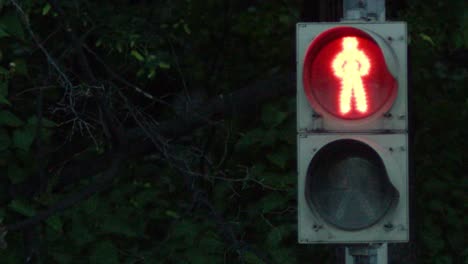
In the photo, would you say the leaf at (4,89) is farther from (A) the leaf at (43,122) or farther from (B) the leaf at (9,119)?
(A) the leaf at (43,122)

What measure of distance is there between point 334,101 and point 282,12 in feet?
18.3

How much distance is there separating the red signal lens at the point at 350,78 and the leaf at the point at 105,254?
472 centimetres

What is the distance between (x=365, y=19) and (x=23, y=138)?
13.5 feet

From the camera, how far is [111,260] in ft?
33.3

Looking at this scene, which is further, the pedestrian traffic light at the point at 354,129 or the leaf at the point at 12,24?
the leaf at the point at 12,24

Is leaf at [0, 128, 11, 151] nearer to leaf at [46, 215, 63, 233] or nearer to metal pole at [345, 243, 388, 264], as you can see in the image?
leaf at [46, 215, 63, 233]

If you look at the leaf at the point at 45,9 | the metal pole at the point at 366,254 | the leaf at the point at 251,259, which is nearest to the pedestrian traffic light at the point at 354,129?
the metal pole at the point at 366,254

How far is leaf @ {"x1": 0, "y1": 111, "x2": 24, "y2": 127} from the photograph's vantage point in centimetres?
930

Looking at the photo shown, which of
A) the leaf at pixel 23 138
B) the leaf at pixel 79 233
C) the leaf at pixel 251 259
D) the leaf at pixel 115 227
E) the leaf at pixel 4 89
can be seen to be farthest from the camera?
the leaf at pixel 115 227

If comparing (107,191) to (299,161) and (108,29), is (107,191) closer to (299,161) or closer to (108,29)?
(108,29)

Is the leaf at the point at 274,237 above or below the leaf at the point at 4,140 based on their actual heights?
below

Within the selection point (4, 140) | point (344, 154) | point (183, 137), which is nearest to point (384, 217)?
point (344, 154)

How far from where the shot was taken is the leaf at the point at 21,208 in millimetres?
9719

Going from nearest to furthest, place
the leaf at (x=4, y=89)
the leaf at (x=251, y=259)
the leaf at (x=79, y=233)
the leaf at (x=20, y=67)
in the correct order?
1. the leaf at (x=4, y=89)
2. the leaf at (x=20, y=67)
3. the leaf at (x=251, y=259)
4. the leaf at (x=79, y=233)
